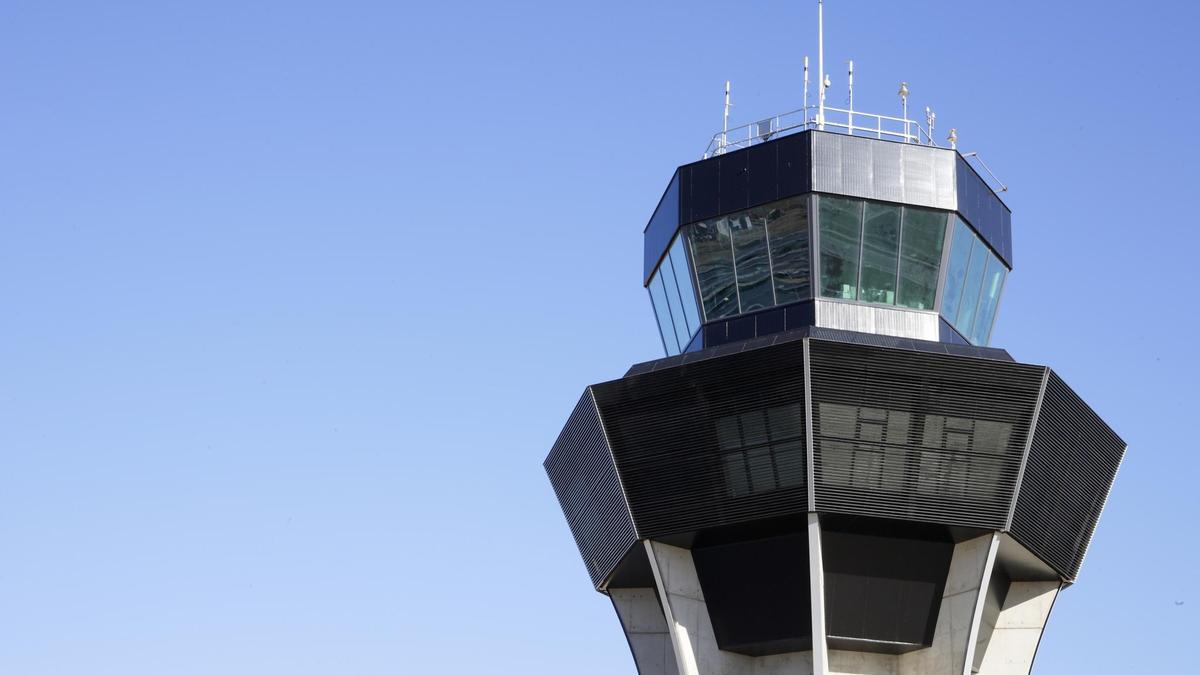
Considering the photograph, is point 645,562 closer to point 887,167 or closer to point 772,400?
point 772,400

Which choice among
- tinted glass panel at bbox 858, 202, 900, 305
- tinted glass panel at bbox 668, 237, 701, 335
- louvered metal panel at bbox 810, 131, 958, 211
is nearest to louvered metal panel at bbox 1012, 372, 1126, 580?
tinted glass panel at bbox 858, 202, 900, 305

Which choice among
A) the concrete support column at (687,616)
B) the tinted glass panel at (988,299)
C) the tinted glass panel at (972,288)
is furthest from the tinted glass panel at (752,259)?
A: the concrete support column at (687,616)

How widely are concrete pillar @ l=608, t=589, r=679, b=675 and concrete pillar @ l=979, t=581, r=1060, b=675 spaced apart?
7.48 m

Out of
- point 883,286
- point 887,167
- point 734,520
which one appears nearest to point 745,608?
point 734,520

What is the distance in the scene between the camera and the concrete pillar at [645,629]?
45.0m

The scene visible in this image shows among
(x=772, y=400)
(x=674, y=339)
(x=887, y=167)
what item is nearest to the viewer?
(x=772, y=400)

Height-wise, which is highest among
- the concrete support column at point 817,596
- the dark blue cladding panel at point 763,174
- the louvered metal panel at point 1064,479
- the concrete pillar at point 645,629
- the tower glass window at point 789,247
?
the dark blue cladding panel at point 763,174

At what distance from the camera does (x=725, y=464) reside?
40.8 m

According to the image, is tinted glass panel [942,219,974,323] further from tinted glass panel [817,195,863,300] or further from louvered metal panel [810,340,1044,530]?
louvered metal panel [810,340,1044,530]

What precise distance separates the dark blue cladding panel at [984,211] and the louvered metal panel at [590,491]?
9.99m

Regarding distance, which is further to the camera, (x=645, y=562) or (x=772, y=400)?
(x=645, y=562)

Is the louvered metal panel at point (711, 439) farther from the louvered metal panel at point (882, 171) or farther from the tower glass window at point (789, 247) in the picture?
the louvered metal panel at point (882, 171)

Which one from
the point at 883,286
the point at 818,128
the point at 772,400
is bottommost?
the point at 772,400

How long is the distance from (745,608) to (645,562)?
9.38ft
